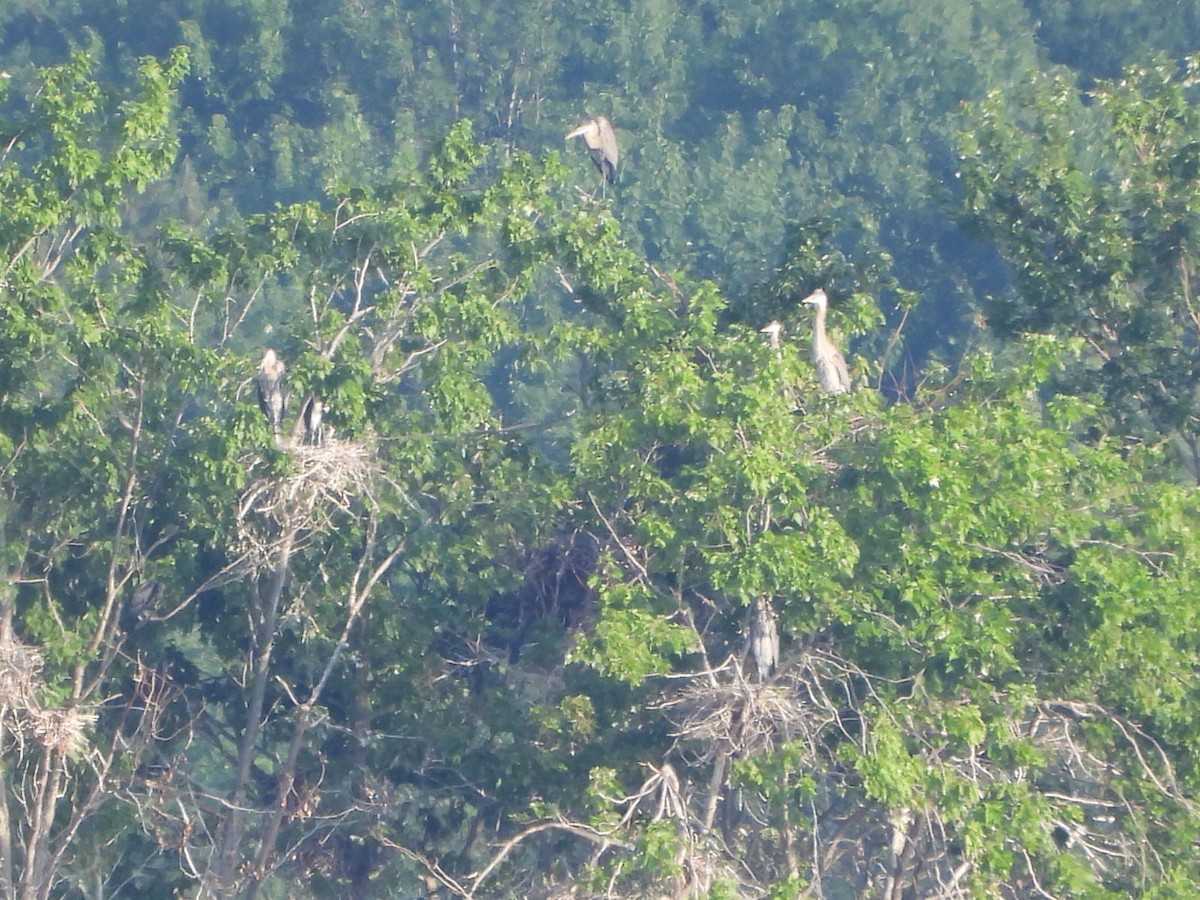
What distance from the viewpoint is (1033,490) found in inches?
308

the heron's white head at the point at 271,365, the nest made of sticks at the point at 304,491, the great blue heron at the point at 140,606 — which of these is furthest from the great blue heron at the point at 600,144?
the great blue heron at the point at 140,606

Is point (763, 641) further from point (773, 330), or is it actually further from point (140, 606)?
point (140, 606)

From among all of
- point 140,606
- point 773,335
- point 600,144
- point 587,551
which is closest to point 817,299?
point 773,335

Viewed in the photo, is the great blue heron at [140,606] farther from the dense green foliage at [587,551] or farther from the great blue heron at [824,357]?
the great blue heron at [824,357]

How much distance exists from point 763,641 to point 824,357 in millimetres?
1992

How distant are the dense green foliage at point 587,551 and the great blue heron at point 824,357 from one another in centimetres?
26

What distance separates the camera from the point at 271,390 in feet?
29.5

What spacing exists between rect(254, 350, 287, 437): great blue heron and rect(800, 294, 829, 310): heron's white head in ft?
9.37

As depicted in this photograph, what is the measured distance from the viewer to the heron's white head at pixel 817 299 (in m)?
9.72

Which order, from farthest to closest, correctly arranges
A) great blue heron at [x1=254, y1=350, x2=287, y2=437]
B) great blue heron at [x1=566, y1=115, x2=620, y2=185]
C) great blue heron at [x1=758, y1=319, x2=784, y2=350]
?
great blue heron at [x1=566, y1=115, x2=620, y2=185] → great blue heron at [x1=758, y1=319, x2=784, y2=350] → great blue heron at [x1=254, y1=350, x2=287, y2=437]

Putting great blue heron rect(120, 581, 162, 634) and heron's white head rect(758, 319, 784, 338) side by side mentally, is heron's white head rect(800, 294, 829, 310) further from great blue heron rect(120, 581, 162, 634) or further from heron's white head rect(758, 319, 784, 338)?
great blue heron rect(120, 581, 162, 634)

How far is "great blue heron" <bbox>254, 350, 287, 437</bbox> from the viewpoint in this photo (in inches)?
352

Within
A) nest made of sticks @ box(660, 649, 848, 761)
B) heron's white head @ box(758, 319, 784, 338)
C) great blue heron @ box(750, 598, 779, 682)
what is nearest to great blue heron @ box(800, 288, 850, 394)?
heron's white head @ box(758, 319, 784, 338)

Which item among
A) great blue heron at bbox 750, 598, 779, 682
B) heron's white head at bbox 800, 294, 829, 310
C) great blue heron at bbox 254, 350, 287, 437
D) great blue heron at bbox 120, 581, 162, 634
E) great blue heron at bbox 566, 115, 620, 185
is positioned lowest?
great blue heron at bbox 120, 581, 162, 634
